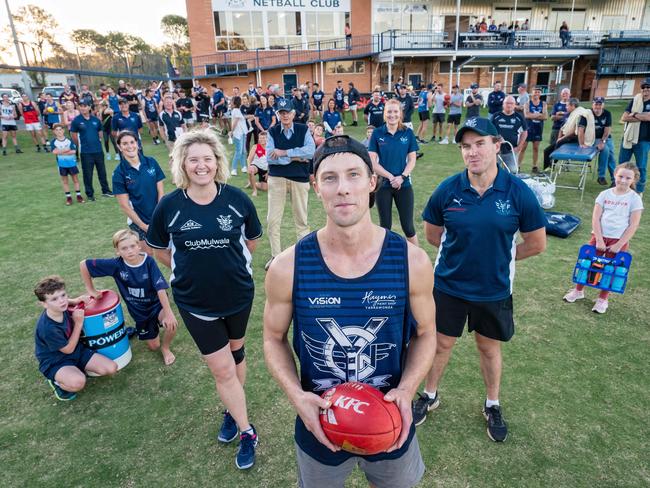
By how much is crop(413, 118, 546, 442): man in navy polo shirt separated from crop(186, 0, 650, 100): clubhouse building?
3046cm

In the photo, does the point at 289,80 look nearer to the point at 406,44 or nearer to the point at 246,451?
the point at 406,44

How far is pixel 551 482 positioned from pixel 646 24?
47.2 m

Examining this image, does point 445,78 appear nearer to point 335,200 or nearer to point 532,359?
point 532,359

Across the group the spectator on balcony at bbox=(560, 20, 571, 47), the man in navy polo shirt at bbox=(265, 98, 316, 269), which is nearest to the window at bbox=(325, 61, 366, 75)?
the spectator on balcony at bbox=(560, 20, 571, 47)

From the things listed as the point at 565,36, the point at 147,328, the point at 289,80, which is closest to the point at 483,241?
the point at 147,328

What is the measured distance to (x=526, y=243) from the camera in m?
3.35

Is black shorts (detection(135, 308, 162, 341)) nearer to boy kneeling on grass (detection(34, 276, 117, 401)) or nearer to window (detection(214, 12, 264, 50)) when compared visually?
boy kneeling on grass (detection(34, 276, 117, 401))

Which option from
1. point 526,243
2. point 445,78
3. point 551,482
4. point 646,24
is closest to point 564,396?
point 551,482

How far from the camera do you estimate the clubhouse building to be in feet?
104

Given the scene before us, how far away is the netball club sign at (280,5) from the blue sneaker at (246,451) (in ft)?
112

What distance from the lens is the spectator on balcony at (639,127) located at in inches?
355

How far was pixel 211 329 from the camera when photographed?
3.17m

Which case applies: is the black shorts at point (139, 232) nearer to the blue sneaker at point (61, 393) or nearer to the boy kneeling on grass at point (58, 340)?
the boy kneeling on grass at point (58, 340)

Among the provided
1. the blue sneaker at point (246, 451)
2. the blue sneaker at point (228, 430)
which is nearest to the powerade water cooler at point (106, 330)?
the blue sneaker at point (228, 430)
